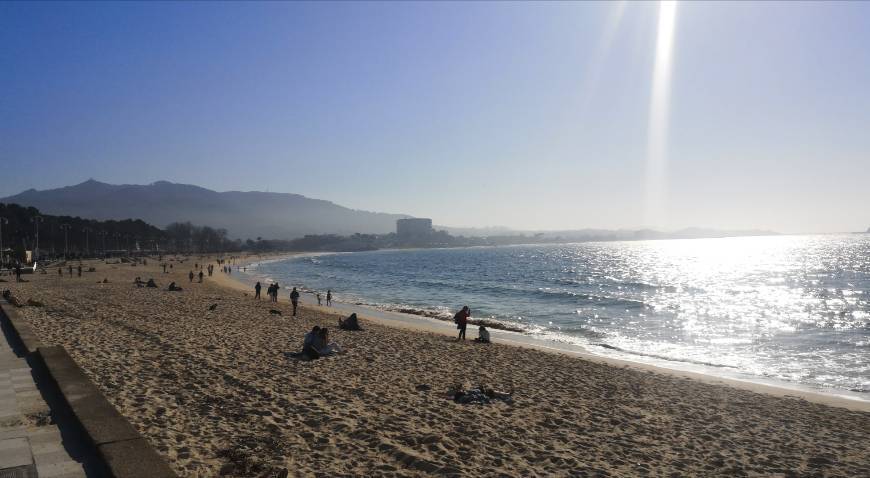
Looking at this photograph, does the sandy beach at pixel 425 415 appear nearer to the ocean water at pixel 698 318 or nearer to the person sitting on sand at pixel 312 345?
the person sitting on sand at pixel 312 345

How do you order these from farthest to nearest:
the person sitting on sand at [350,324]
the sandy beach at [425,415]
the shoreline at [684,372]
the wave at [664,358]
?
the person sitting on sand at [350,324], the wave at [664,358], the shoreline at [684,372], the sandy beach at [425,415]

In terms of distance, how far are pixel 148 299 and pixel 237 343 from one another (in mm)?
14813

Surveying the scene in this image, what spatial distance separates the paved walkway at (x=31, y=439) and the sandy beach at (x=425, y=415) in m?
1.04

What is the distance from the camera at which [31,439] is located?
18.0 ft

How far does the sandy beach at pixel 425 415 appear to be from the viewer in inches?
265

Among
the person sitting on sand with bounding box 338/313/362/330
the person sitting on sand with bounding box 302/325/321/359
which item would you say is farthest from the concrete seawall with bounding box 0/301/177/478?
the person sitting on sand with bounding box 338/313/362/330

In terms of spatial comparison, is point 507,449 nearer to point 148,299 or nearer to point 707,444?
point 707,444

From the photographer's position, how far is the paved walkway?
4.77 meters

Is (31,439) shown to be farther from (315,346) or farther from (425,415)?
(315,346)

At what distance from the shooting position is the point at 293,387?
983 centimetres

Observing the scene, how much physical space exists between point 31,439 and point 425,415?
531 centimetres

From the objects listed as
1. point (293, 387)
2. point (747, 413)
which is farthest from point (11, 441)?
point (747, 413)

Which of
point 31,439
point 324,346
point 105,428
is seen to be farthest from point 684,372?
point 31,439

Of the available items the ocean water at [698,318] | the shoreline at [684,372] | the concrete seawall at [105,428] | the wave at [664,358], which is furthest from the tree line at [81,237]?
the wave at [664,358]
